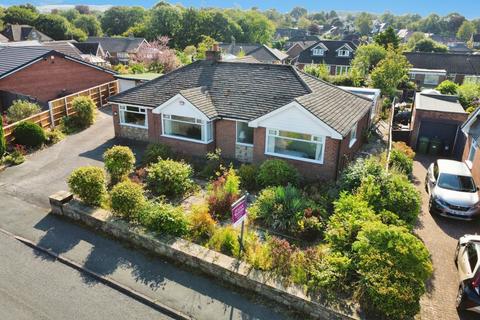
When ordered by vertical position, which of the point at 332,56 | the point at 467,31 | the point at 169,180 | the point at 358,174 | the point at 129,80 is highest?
the point at 467,31

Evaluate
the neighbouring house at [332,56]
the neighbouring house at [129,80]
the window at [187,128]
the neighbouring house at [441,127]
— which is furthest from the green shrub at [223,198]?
the neighbouring house at [332,56]

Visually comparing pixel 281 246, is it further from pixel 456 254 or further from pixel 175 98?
pixel 175 98

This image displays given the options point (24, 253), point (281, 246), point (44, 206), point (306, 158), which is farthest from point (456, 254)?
point (44, 206)

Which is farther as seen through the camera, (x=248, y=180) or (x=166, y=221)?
(x=248, y=180)

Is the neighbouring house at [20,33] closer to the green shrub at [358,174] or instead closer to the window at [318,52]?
the window at [318,52]

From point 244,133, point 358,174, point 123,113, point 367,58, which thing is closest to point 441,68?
point 367,58

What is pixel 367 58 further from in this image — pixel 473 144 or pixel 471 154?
pixel 473 144
